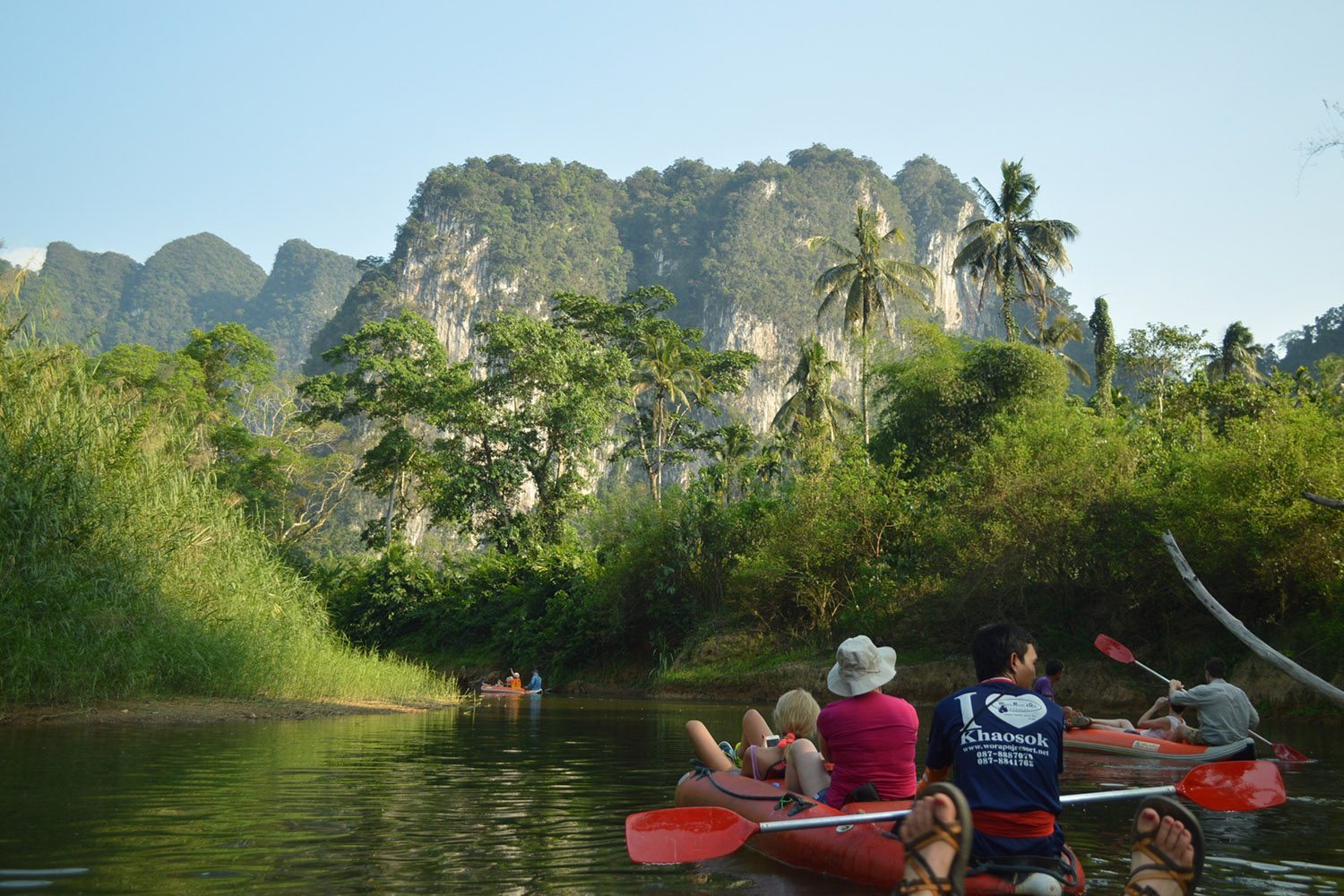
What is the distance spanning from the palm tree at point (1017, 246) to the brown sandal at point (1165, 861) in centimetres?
2885

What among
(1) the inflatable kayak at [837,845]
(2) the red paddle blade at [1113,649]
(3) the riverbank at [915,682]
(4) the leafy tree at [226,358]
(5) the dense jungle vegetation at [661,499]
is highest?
(4) the leafy tree at [226,358]

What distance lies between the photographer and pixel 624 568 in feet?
91.4

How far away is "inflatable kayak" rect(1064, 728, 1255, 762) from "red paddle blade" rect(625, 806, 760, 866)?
5586 millimetres

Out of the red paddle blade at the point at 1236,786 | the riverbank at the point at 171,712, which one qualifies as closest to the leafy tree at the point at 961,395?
the riverbank at the point at 171,712

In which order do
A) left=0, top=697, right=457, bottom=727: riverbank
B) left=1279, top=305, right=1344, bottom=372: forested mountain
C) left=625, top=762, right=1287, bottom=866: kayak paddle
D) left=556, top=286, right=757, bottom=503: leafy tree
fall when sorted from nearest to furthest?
1. left=625, top=762, right=1287, bottom=866: kayak paddle
2. left=0, top=697, right=457, bottom=727: riverbank
3. left=556, top=286, right=757, bottom=503: leafy tree
4. left=1279, top=305, right=1344, bottom=372: forested mountain

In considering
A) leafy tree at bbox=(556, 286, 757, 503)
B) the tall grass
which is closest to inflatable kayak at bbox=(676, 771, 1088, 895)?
the tall grass

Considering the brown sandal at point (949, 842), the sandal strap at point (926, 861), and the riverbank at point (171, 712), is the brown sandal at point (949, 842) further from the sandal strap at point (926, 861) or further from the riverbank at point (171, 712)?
the riverbank at point (171, 712)

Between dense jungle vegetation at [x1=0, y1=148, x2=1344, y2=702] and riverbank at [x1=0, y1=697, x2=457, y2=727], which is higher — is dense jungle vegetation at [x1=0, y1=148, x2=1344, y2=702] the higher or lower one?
the higher one

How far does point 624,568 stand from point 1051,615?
1093 cm

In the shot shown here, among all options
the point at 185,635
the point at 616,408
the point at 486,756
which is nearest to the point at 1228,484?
the point at 486,756

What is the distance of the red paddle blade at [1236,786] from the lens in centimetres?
590

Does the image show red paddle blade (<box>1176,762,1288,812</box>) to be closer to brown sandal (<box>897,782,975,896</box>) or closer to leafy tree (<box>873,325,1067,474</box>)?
brown sandal (<box>897,782,975,896</box>)

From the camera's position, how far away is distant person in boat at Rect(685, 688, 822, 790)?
634cm

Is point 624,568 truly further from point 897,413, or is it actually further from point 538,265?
point 538,265
